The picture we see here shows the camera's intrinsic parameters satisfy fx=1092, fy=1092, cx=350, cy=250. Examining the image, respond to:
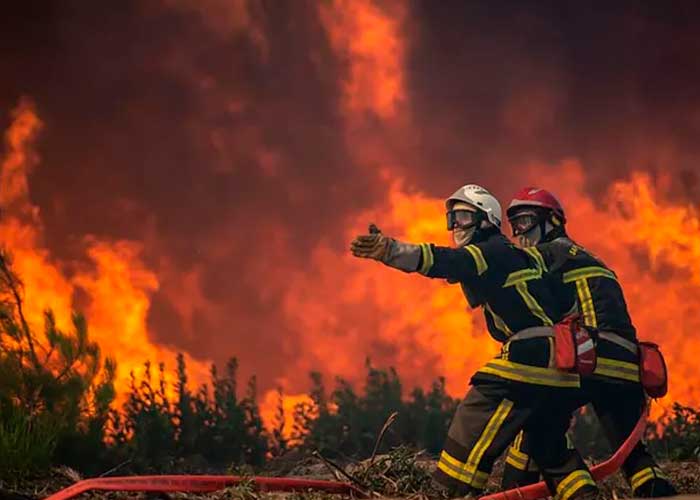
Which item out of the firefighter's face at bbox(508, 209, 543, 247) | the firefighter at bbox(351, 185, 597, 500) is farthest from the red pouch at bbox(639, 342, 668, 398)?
the firefighter's face at bbox(508, 209, 543, 247)

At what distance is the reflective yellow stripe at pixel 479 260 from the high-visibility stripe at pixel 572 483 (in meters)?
1.56

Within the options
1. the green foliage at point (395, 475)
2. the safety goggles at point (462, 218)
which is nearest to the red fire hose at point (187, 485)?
the green foliage at point (395, 475)

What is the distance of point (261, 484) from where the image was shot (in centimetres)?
712

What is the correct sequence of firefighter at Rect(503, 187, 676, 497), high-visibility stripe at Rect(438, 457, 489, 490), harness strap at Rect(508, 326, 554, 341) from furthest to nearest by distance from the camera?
firefighter at Rect(503, 187, 676, 497)
harness strap at Rect(508, 326, 554, 341)
high-visibility stripe at Rect(438, 457, 489, 490)

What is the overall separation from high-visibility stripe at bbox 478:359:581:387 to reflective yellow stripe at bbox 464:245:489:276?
A: 2.10ft

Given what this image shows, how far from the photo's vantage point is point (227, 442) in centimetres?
1720

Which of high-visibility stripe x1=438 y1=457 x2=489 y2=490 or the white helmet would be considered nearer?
high-visibility stripe x1=438 y1=457 x2=489 y2=490

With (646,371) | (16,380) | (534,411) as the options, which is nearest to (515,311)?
(534,411)

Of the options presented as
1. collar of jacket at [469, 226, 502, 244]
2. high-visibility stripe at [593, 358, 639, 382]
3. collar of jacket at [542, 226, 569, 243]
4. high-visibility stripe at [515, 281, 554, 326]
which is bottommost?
high-visibility stripe at [593, 358, 639, 382]

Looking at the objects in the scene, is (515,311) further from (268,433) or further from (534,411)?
(268,433)

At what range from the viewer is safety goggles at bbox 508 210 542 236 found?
8.59 m

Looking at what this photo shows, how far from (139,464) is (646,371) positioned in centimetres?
925

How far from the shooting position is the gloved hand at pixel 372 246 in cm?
721

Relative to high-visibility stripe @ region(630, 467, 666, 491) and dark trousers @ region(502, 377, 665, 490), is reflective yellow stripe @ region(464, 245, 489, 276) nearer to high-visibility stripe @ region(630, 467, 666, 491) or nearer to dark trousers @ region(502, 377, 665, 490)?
dark trousers @ region(502, 377, 665, 490)
